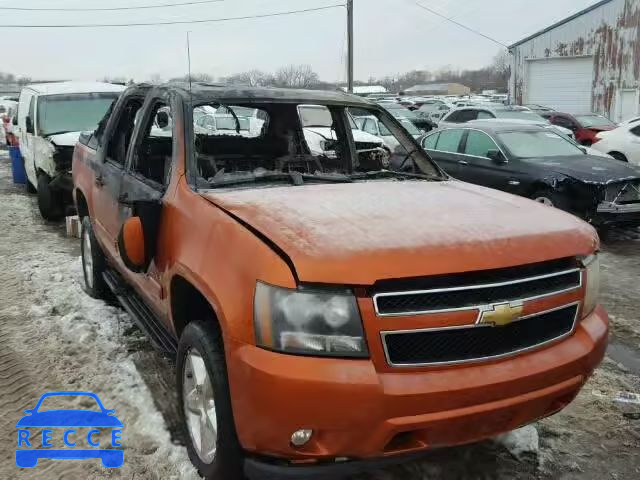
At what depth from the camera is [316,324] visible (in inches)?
84.0

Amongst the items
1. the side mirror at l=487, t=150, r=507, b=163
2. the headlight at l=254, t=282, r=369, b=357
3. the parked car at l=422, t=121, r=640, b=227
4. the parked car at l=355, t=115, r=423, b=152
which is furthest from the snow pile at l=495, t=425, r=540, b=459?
the side mirror at l=487, t=150, r=507, b=163

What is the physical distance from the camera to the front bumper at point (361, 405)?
2.07 metres

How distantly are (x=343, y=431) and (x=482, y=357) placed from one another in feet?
1.95

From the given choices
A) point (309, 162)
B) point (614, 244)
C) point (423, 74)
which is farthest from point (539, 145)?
point (423, 74)

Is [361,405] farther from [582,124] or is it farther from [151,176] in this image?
[582,124]

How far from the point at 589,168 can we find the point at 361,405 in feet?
23.5

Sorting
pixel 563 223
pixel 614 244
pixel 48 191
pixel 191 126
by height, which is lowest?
pixel 614 244

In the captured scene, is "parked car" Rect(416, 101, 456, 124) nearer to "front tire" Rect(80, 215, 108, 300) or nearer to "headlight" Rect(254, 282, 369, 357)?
"front tire" Rect(80, 215, 108, 300)

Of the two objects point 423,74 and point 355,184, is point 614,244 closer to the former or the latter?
point 355,184

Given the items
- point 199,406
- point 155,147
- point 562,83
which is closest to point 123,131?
point 155,147

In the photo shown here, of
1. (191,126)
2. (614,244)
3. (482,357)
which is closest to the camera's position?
(482,357)

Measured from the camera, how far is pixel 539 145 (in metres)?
A: 9.10

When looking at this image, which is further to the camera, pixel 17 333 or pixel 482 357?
pixel 17 333

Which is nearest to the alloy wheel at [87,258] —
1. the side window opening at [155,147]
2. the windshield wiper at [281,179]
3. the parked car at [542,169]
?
the side window opening at [155,147]
